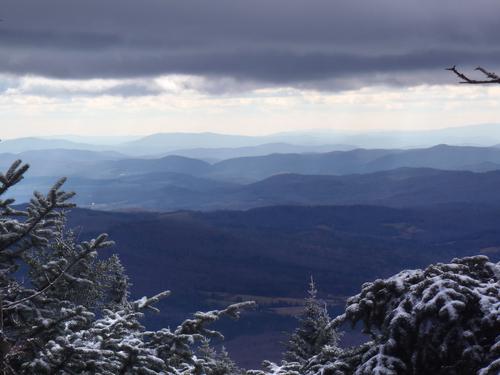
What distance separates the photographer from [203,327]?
9805mm

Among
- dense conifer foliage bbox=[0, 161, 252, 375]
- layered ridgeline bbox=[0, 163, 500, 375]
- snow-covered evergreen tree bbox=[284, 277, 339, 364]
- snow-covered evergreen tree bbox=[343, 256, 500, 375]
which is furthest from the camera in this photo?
snow-covered evergreen tree bbox=[284, 277, 339, 364]

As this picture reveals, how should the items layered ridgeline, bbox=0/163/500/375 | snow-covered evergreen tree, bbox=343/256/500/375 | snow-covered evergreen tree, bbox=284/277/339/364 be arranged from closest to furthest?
snow-covered evergreen tree, bbox=343/256/500/375
layered ridgeline, bbox=0/163/500/375
snow-covered evergreen tree, bbox=284/277/339/364

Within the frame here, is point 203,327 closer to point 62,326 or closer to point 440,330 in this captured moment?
point 62,326

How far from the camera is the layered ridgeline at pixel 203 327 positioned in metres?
6.33

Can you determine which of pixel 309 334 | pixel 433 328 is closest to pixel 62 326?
pixel 433 328

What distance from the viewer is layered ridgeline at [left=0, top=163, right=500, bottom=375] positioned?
633cm

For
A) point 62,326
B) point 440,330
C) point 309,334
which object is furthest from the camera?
point 309,334

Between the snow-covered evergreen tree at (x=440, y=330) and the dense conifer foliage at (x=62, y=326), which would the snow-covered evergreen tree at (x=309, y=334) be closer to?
the dense conifer foliage at (x=62, y=326)

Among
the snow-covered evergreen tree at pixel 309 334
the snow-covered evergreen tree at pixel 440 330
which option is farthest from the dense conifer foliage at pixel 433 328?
the snow-covered evergreen tree at pixel 309 334

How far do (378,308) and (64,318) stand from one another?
3.88 m

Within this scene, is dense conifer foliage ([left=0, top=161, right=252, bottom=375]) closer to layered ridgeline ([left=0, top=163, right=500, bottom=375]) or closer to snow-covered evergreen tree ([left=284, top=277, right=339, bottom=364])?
layered ridgeline ([left=0, top=163, right=500, bottom=375])

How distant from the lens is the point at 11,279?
8.98 m

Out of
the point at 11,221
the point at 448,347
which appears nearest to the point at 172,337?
the point at 11,221

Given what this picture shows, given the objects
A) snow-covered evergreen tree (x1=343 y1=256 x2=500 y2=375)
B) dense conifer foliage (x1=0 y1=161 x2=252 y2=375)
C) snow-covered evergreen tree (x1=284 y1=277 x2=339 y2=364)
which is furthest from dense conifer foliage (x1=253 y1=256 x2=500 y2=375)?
snow-covered evergreen tree (x1=284 y1=277 x2=339 y2=364)
